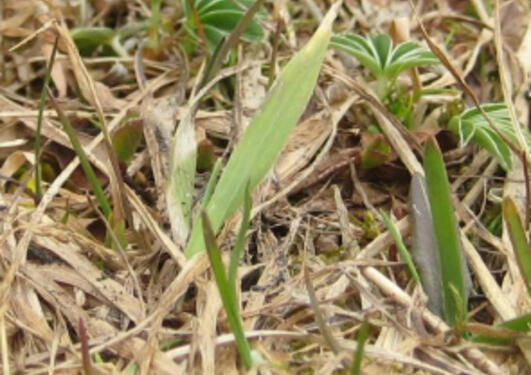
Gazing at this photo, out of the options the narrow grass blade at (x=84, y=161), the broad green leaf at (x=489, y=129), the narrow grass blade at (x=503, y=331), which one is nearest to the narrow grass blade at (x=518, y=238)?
the narrow grass blade at (x=503, y=331)

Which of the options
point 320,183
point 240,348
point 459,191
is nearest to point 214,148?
point 320,183

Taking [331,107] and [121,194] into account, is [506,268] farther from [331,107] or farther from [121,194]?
[121,194]

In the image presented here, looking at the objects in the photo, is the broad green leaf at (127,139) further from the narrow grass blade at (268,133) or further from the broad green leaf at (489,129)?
the broad green leaf at (489,129)

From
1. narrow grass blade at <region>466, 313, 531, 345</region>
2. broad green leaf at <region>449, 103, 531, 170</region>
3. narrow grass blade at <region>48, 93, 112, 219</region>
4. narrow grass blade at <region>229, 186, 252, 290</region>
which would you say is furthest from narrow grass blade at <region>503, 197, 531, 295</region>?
narrow grass blade at <region>48, 93, 112, 219</region>

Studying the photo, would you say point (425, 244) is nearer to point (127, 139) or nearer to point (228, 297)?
point (228, 297)

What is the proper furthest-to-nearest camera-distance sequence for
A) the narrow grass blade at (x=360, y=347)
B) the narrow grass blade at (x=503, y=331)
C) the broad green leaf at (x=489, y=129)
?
the broad green leaf at (x=489, y=129)
the narrow grass blade at (x=503, y=331)
the narrow grass blade at (x=360, y=347)

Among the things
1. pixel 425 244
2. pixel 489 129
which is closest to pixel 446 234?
pixel 425 244

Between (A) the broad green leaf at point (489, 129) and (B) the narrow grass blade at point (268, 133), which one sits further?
(A) the broad green leaf at point (489, 129)
